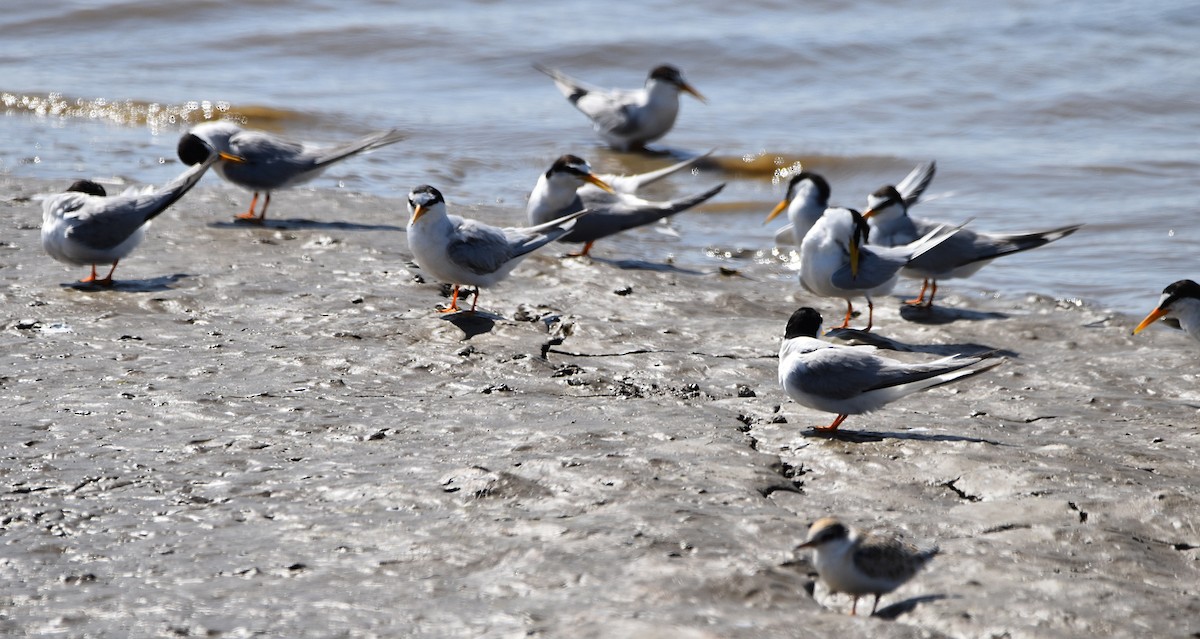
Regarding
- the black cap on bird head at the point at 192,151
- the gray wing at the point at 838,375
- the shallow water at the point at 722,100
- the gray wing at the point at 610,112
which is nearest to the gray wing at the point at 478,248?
the gray wing at the point at 838,375

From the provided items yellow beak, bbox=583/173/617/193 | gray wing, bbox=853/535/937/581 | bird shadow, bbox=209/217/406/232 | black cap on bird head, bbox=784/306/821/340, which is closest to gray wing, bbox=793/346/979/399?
black cap on bird head, bbox=784/306/821/340

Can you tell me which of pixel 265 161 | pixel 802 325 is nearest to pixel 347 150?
pixel 265 161

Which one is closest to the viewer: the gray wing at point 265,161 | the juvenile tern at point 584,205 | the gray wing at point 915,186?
the juvenile tern at point 584,205

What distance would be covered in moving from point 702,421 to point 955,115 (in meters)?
10.4

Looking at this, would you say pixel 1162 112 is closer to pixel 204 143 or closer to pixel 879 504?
pixel 204 143

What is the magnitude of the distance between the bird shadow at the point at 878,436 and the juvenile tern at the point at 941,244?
249 centimetres

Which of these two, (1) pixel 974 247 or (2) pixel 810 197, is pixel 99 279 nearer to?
(2) pixel 810 197

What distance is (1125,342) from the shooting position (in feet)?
24.3

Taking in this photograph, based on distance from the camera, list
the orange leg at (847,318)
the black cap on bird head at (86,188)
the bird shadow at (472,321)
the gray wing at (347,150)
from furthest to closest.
Answer: the gray wing at (347,150), the black cap on bird head at (86,188), the orange leg at (847,318), the bird shadow at (472,321)

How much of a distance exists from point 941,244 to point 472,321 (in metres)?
3.14

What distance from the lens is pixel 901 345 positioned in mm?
7227

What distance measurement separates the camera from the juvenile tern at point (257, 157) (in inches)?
355

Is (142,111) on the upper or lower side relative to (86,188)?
lower

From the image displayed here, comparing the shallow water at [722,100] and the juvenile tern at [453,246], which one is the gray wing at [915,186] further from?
the juvenile tern at [453,246]
